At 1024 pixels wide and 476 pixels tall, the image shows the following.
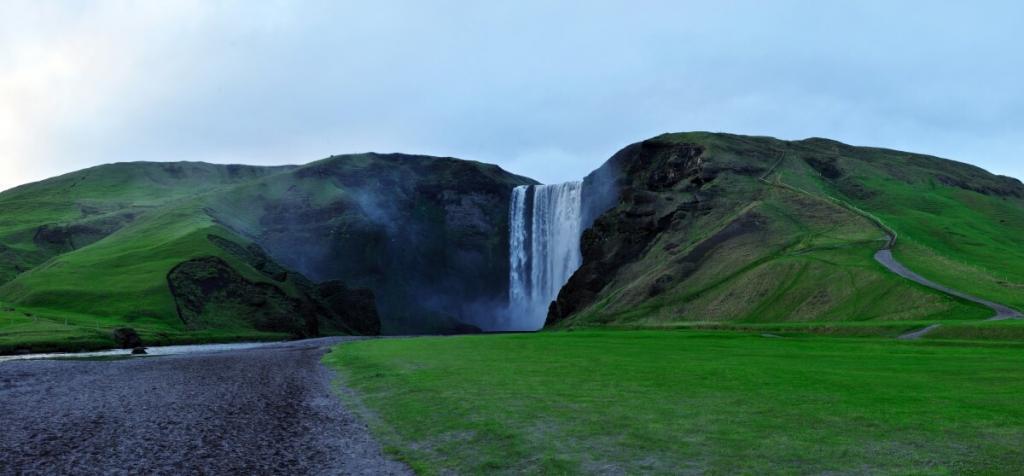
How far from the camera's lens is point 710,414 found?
903 inches

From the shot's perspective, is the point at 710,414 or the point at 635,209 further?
the point at 635,209

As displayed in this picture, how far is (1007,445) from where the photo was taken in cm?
1695

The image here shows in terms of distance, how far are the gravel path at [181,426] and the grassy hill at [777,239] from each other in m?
67.2

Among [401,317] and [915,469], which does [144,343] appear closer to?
[915,469]

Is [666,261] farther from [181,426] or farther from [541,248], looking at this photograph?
[181,426]

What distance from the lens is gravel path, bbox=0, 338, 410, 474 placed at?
19250 millimetres

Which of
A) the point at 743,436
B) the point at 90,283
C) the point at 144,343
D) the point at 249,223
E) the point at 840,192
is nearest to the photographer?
the point at 743,436

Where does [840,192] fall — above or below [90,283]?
above

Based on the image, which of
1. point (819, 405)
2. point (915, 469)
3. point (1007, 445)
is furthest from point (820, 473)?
point (819, 405)

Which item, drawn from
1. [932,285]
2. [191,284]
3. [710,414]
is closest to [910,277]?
[932,285]

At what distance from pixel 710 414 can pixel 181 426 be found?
1915 centimetres

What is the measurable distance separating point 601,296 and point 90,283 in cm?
9232

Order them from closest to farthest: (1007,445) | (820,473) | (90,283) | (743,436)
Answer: (820,473)
(1007,445)
(743,436)
(90,283)

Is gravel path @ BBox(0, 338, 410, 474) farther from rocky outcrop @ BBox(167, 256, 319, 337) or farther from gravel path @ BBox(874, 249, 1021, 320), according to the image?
rocky outcrop @ BBox(167, 256, 319, 337)
